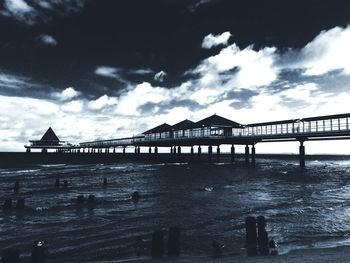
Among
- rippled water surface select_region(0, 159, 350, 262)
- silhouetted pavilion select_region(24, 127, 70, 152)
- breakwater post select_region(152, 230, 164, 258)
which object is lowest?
rippled water surface select_region(0, 159, 350, 262)

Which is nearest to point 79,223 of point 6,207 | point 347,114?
point 6,207

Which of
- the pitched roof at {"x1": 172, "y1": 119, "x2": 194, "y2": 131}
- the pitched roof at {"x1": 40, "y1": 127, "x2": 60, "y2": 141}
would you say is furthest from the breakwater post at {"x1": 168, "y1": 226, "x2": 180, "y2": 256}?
the pitched roof at {"x1": 40, "y1": 127, "x2": 60, "y2": 141}

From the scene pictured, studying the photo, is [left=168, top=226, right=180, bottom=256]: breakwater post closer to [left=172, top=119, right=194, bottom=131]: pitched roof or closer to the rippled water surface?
the rippled water surface

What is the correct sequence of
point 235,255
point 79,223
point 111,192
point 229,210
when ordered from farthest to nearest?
point 111,192
point 229,210
point 79,223
point 235,255

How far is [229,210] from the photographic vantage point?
566 inches

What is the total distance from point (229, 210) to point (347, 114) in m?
25.0

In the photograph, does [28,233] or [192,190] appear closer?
[28,233]

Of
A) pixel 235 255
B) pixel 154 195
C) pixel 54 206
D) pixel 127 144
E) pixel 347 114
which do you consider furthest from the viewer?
pixel 127 144

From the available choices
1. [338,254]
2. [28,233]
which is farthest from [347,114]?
[28,233]

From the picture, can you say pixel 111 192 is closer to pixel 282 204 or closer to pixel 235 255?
pixel 282 204

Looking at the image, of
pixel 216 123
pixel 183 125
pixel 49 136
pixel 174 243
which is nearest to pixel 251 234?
pixel 174 243

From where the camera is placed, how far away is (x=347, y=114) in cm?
3222

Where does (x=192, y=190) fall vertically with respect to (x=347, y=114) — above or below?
below

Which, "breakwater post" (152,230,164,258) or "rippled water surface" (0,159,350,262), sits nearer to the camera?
"breakwater post" (152,230,164,258)
